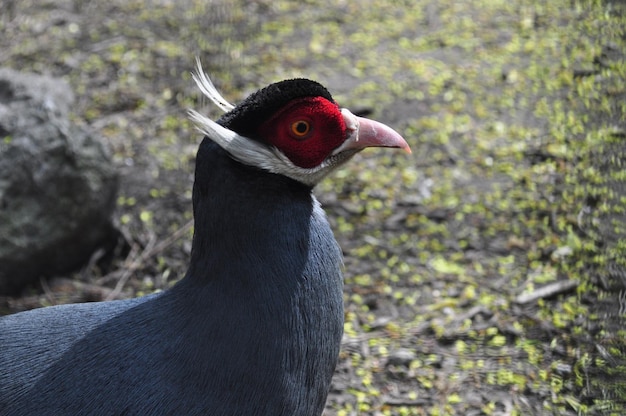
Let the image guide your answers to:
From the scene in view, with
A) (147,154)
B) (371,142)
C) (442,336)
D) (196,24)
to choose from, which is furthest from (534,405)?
(196,24)

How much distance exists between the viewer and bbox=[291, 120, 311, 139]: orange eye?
8.18ft

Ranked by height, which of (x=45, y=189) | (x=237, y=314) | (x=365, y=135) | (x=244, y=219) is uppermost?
(x=365, y=135)

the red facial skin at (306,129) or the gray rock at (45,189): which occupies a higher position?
the red facial skin at (306,129)

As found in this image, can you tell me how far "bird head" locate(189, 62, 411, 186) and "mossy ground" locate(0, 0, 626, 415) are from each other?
922mm

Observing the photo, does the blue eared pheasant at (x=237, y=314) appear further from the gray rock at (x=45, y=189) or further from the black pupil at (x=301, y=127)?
the gray rock at (x=45, y=189)

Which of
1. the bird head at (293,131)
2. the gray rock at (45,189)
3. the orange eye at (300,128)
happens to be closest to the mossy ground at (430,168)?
the gray rock at (45,189)

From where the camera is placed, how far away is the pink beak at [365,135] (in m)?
2.58

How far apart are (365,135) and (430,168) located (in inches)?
104

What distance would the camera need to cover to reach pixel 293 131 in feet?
8.18

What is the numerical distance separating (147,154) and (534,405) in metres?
3.00

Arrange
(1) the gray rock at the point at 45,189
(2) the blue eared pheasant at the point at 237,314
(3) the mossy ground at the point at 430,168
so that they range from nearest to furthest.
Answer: (2) the blue eared pheasant at the point at 237,314
(3) the mossy ground at the point at 430,168
(1) the gray rock at the point at 45,189

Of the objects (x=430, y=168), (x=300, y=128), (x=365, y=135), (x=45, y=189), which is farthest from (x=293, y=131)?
(x=430, y=168)

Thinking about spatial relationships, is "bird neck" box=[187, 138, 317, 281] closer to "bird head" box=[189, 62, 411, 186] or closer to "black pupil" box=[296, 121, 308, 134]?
"bird head" box=[189, 62, 411, 186]

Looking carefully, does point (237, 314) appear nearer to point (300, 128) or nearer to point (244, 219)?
point (244, 219)
